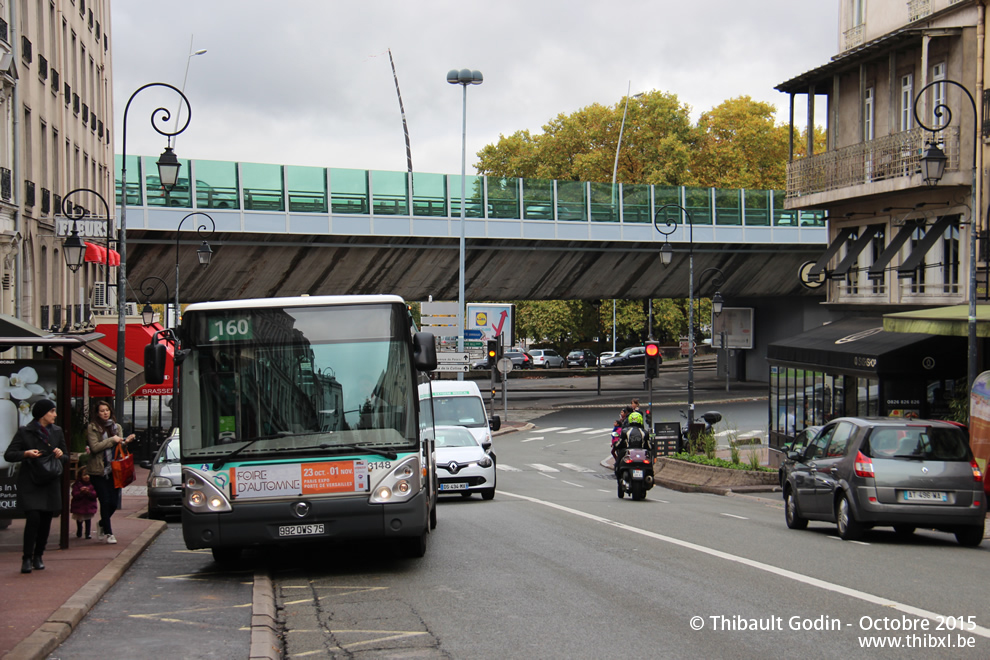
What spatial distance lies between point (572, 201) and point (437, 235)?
621 cm

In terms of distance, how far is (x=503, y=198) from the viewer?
4412 centimetres

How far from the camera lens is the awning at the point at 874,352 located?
24.0 meters

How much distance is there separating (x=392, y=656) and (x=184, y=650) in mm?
1428

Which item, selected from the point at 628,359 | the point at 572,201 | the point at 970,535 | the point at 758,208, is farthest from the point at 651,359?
the point at 628,359

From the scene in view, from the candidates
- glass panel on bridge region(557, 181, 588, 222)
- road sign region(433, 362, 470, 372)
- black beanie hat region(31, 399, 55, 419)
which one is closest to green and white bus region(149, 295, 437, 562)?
black beanie hat region(31, 399, 55, 419)

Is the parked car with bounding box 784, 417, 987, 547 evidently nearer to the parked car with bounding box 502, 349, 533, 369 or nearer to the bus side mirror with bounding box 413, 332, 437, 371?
the bus side mirror with bounding box 413, 332, 437, 371

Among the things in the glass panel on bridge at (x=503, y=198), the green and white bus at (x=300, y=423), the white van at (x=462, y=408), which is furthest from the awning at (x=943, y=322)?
the glass panel on bridge at (x=503, y=198)

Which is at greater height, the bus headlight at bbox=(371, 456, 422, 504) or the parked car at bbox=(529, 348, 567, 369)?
the bus headlight at bbox=(371, 456, 422, 504)

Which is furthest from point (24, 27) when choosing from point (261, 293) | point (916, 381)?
point (916, 381)

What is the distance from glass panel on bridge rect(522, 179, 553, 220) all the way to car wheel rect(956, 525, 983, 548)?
31.5 metres

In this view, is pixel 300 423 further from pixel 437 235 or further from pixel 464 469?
pixel 437 235

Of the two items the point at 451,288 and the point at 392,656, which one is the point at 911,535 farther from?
the point at 451,288

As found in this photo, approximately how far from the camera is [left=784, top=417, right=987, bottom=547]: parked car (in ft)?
44.9

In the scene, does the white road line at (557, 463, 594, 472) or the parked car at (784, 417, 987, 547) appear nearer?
the parked car at (784, 417, 987, 547)
